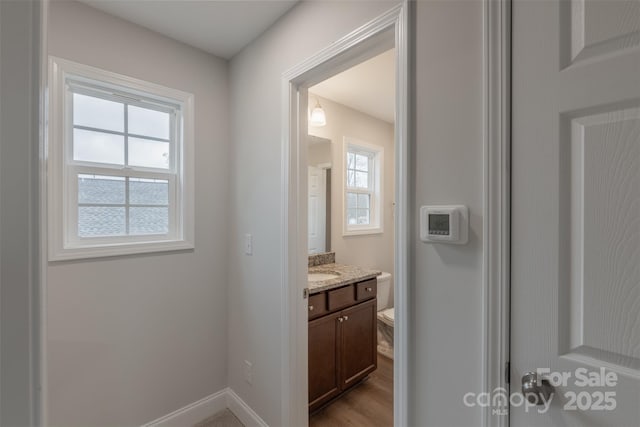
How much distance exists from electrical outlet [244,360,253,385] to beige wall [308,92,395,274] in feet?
4.21

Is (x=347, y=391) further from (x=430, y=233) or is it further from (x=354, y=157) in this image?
(x=354, y=157)

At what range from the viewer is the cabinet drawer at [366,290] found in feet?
7.10

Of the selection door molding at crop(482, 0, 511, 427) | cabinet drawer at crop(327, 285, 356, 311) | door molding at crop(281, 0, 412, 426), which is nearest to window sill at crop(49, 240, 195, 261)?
door molding at crop(281, 0, 412, 426)

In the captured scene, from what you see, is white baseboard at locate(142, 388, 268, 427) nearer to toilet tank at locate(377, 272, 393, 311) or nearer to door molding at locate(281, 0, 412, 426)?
door molding at locate(281, 0, 412, 426)

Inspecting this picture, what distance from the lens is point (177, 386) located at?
185cm

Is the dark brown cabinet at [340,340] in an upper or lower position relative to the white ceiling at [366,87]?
lower

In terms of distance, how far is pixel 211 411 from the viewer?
196 centimetres

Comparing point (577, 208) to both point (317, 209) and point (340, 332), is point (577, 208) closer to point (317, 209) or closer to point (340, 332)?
point (340, 332)

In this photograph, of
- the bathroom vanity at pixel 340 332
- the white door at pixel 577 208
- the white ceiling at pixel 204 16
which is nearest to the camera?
the white door at pixel 577 208

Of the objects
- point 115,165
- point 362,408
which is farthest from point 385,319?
point 115,165

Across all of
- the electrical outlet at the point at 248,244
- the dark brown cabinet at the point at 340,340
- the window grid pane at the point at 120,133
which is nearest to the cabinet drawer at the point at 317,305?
the dark brown cabinet at the point at 340,340

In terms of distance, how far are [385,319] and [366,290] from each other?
69 centimetres

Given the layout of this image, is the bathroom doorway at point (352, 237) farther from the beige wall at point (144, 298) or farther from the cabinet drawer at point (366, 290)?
the beige wall at point (144, 298)

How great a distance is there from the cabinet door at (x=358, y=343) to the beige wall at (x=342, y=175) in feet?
2.34
